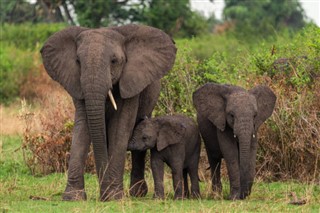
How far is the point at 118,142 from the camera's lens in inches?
442

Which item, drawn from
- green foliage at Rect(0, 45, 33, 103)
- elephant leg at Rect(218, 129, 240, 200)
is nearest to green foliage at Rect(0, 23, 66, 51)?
green foliage at Rect(0, 45, 33, 103)

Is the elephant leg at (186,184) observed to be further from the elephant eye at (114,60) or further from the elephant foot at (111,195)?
the elephant eye at (114,60)

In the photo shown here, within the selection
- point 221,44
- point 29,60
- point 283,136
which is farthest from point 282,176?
point 221,44

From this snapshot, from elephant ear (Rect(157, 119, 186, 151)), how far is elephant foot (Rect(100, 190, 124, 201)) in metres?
0.76

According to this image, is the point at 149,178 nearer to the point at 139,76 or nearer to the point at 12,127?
the point at 139,76

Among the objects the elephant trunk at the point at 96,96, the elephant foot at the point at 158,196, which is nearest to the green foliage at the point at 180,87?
the elephant foot at the point at 158,196

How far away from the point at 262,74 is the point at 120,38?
12.6ft

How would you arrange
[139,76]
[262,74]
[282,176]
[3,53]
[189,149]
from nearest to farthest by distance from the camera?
1. [139,76]
2. [189,149]
3. [282,176]
4. [262,74]
5. [3,53]

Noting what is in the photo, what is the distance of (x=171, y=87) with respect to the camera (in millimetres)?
14898

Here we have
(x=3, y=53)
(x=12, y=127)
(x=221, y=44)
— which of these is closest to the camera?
(x=12, y=127)

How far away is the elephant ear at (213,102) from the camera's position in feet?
38.1

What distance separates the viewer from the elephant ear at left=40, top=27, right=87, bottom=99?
10938 mm

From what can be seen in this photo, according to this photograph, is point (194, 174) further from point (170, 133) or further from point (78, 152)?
point (78, 152)

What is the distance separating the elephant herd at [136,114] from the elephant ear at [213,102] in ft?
0.04
